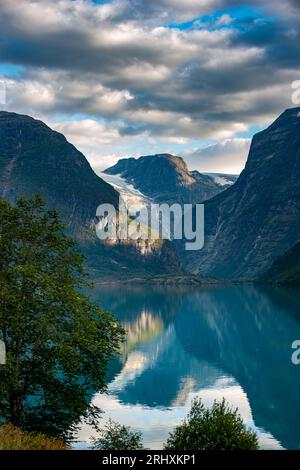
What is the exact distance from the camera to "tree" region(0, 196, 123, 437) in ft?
140

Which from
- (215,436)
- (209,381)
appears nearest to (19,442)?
(215,436)

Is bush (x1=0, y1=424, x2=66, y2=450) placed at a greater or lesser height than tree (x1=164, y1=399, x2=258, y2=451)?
greater

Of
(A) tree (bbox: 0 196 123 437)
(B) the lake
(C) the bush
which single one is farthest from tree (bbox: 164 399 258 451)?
(B) the lake

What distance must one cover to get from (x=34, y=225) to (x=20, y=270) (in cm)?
549

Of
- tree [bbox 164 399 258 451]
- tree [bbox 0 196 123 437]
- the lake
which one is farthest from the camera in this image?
the lake

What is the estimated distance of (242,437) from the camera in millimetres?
39969

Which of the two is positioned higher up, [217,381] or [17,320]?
[17,320]

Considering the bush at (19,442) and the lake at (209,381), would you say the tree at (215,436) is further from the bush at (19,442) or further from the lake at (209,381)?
the lake at (209,381)

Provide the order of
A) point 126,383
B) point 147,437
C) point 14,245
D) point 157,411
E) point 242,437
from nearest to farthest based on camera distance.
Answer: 1. point 242,437
2. point 14,245
3. point 147,437
4. point 157,411
5. point 126,383

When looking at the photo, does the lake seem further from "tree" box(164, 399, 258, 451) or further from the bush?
the bush

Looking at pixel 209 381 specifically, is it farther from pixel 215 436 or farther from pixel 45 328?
pixel 45 328
